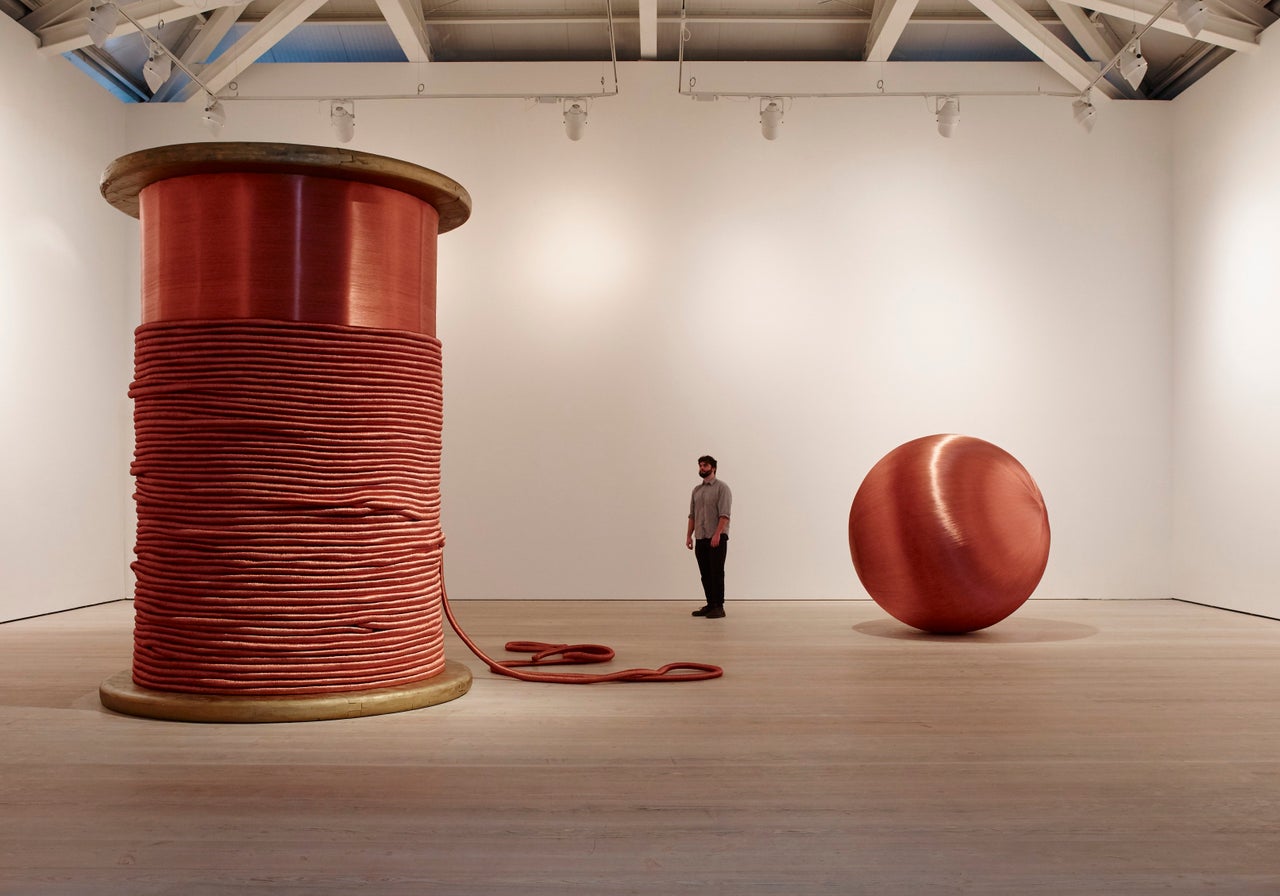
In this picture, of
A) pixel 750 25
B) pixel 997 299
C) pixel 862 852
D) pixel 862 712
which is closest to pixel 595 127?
pixel 750 25

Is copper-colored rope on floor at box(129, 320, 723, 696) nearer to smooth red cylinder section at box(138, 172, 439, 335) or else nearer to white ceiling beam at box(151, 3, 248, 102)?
smooth red cylinder section at box(138, 172, 439, 335)

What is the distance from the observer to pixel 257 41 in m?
8.06

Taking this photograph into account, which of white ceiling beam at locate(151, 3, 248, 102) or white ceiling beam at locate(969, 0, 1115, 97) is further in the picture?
white ceiling beam at locate(151, 3, 248, 102)

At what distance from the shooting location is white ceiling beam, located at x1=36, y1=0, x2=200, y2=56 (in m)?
7.37

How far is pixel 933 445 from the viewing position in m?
6.27

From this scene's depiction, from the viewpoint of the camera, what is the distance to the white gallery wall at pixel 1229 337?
7562 millimetres

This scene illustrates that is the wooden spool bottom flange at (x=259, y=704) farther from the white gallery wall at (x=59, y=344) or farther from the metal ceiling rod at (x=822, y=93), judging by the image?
the metal ceiling rod at (x=822, y=93)

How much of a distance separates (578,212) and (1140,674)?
553 centimetres

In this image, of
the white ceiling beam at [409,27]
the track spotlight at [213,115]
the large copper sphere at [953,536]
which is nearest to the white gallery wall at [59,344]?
the track spotlight at [213,115]

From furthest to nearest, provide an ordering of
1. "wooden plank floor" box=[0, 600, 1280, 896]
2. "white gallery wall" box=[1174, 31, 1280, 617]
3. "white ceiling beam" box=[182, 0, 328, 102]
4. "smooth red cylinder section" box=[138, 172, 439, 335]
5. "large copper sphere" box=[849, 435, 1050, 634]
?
1. "white ceiling beam" box=[182, 0, 328, 102]
2. "white gallery wall" box=[1174, 31, 1280, 617]
3. "large copper sphere" box=[849, 435, 1050, 634]
4. "smooth red cylinder section" box=[138, 172, 439, 335]
5. "wooden plank floor" box=[0, 600, 1280, 896]

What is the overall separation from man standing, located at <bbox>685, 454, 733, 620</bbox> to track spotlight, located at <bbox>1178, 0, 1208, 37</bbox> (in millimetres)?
3939

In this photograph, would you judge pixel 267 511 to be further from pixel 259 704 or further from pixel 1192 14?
pixel 1192 14

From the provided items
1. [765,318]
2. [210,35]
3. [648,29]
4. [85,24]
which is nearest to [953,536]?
[765,318]

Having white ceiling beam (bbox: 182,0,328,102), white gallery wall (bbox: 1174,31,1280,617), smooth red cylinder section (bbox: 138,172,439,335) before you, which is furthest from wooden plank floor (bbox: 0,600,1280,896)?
white ceiling beam (bbox: 182,0,328,102)
